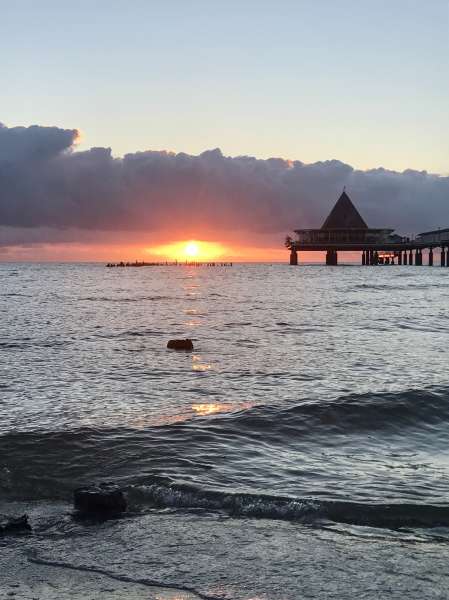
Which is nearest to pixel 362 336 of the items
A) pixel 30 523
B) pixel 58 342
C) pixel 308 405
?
pixel 58 342

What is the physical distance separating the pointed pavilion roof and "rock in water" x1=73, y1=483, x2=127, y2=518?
154 metres

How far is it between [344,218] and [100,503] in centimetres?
15535

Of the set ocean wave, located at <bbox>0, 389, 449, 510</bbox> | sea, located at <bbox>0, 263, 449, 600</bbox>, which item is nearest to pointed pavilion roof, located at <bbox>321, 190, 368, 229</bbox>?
sea, located at <bbox>0, 263, 449, 600</bbox>

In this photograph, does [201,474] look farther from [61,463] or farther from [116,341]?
[116,341]

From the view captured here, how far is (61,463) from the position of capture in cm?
933

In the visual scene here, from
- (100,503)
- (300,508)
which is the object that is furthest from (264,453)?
(100,503)

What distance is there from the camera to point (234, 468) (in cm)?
907

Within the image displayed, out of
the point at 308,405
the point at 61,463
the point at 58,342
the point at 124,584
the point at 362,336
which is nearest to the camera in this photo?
the point at 124,584

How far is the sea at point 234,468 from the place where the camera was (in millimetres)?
5645

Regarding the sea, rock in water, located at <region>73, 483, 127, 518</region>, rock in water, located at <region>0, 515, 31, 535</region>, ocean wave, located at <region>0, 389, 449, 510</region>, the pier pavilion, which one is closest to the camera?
the sea

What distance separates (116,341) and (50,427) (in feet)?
45.7

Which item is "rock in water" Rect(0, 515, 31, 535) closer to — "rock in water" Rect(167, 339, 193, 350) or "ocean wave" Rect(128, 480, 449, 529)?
"ocean wave" Rect(128, 480, 449, 529)

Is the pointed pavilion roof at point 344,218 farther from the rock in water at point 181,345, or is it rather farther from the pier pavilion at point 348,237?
the rock in water at point 181,345

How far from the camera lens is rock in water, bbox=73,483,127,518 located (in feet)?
23.2
